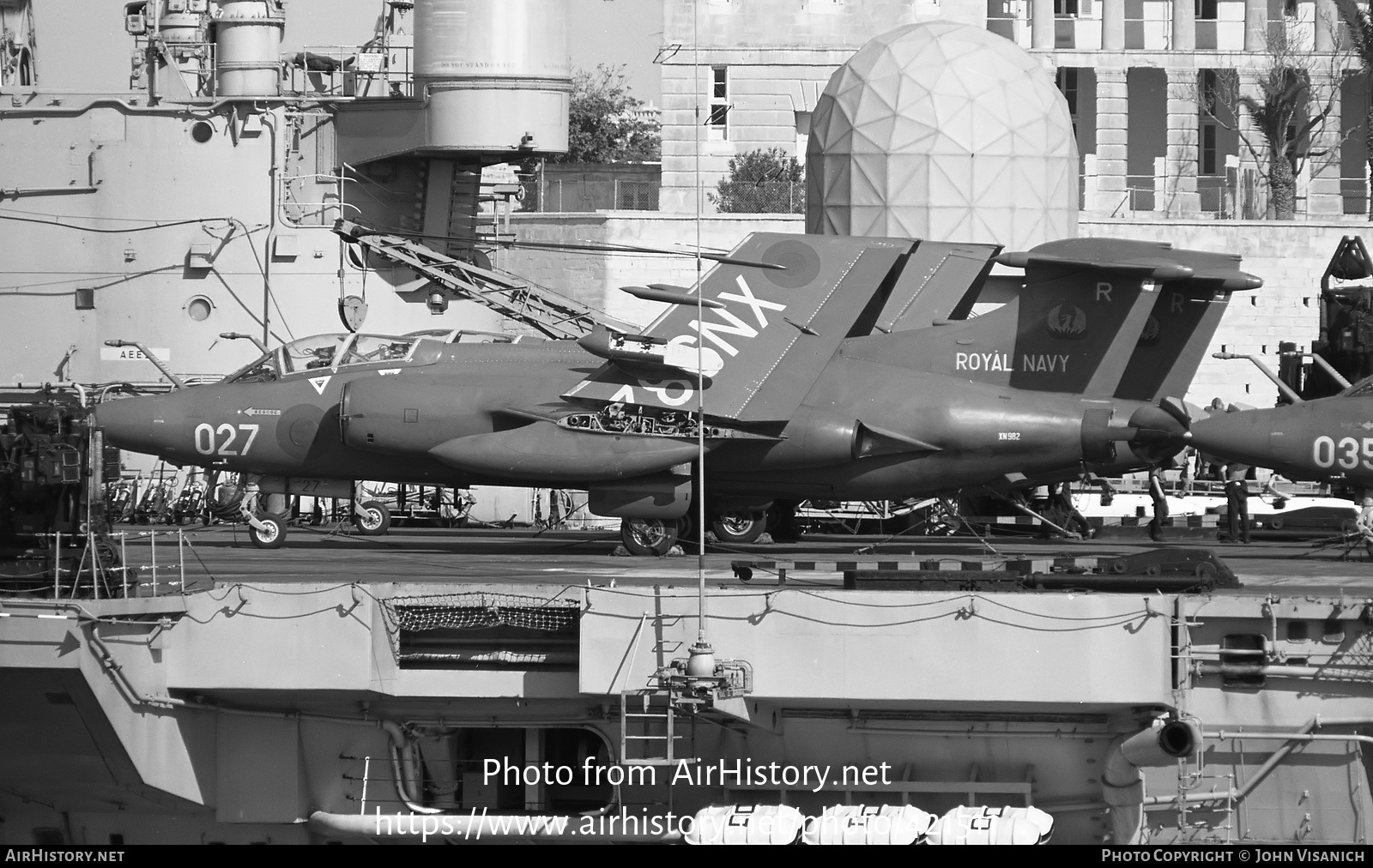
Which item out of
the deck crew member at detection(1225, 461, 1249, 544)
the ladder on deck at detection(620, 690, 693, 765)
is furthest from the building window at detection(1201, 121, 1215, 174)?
the ladder on deck at detection(620, 690, 693, 765)

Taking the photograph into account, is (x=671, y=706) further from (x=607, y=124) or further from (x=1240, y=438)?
(x=607, y=124)

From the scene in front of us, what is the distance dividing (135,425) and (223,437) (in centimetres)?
146

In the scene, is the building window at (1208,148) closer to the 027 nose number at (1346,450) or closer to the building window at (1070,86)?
the building window at (1070,86)

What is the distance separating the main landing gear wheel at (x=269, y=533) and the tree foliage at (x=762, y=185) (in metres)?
24.9

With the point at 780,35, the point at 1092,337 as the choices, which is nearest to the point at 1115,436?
the point at 1092,337

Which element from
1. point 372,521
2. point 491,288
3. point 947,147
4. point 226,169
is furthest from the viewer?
point 947,147

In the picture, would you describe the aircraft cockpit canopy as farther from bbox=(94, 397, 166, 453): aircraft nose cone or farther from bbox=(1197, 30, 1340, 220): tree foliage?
bbox=(1197, 30, 1340, 220): tree foliage

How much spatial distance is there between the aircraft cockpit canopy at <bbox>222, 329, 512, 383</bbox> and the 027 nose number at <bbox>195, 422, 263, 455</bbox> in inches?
36.9

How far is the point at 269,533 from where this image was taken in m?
26.7

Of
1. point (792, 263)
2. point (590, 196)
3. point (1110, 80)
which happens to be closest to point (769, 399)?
point (792, 263)

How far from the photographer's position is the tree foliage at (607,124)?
7344 cm

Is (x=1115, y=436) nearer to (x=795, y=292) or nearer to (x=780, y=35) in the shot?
(x=795, y=292)

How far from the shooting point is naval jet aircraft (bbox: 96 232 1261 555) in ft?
81.8

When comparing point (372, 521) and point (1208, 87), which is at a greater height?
point (1208, 87)
